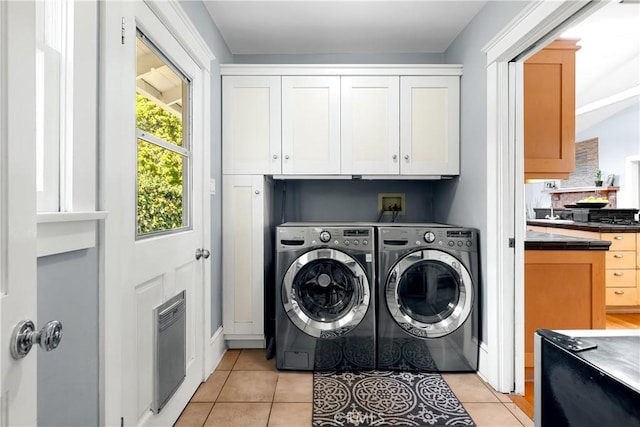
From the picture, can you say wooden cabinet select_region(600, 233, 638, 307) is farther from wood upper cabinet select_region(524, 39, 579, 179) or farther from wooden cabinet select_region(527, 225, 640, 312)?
wood upper cabinet select_region(524, 39, 579, 179)

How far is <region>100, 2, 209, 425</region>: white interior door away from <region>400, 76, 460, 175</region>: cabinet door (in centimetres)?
147

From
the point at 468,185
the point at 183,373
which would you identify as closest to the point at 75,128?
the point at 183,373

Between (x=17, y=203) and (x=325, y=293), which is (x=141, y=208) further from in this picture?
(x=325, y=293)

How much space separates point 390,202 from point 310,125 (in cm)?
107

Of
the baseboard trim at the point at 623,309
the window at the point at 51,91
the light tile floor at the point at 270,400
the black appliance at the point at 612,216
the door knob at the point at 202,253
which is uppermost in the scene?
the window at the point at 51,91

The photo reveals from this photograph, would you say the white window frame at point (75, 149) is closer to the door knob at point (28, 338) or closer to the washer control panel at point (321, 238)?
the door knob at point (28, 338)

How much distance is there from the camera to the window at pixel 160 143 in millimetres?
1480

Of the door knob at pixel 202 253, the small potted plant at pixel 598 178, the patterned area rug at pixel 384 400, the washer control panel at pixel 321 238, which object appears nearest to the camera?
the patterned area rug at pixel 384 400

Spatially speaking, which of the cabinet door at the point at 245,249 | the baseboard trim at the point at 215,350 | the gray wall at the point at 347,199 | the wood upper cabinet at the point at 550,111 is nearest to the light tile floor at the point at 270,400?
the baseboard trim at the point at 215,350

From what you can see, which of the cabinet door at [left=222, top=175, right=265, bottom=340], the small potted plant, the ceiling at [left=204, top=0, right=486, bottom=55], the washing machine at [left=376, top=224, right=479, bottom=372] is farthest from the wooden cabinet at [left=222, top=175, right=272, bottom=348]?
the small potted plant

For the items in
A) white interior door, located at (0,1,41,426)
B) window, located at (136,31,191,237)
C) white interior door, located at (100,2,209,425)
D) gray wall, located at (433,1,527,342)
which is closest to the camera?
white interior door, located at (0,1,41,426)

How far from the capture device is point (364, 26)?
2512 millimetres

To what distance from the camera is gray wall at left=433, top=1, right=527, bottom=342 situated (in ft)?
7.06

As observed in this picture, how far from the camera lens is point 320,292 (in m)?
2.31
